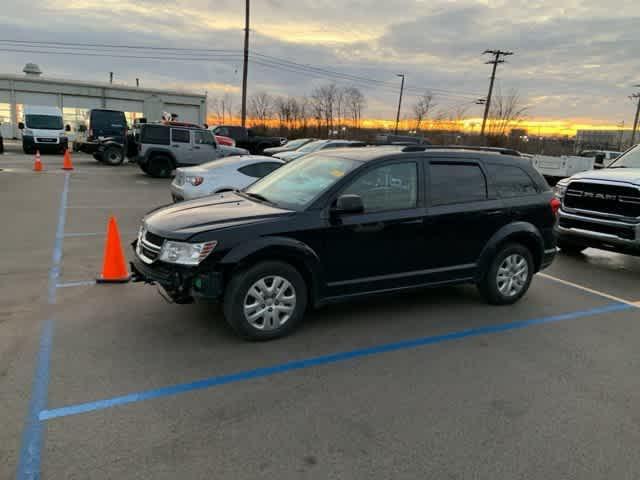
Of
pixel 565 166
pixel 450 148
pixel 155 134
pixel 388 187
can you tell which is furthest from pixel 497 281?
pixel 565 166

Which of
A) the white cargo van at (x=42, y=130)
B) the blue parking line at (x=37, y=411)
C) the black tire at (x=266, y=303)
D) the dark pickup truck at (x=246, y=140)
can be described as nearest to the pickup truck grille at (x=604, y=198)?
the black tire at (x=266, y=303)

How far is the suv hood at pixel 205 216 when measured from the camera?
4.21 m

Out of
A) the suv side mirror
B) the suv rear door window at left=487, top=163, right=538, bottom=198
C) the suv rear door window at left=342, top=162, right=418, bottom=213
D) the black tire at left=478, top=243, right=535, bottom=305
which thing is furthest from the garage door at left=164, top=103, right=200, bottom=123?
the suv side mirror

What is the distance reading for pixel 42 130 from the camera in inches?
1011

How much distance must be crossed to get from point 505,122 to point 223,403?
6285 cm

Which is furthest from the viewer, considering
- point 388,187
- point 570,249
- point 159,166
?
point 159,166

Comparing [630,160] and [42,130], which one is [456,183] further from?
[42,130]

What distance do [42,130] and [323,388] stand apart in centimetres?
2753

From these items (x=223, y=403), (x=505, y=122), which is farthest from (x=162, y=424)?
(x=505, y=122)

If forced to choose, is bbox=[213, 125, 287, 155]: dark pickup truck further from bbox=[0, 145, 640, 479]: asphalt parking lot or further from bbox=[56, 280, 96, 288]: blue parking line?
bbox=[0, 145, 640, 479]: asphalt parking lot

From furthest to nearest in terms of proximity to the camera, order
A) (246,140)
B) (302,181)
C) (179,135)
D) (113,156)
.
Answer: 1. (246,140)
2. (113,156)
3. (179,135)
4. (302,181)

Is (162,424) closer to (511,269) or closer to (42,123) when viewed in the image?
(511,269)

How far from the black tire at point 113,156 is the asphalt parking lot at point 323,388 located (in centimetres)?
1750

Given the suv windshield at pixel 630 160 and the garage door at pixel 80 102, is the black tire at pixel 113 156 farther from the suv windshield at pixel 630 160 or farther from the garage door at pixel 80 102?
the garage door at pixel 80 102
